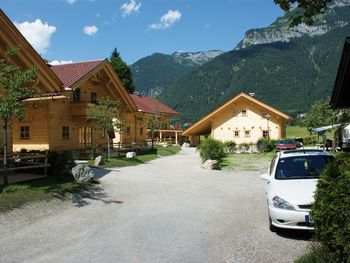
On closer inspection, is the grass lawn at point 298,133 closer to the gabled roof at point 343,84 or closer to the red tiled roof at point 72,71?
the red tiled roof at point 72,71

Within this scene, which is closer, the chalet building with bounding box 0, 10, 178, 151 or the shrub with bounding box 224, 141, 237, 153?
the chalet building with bounding box 0, 10, 178, 151

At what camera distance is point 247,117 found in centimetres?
4259

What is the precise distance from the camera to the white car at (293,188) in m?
7.42

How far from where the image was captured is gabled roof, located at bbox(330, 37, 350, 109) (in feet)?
34.8

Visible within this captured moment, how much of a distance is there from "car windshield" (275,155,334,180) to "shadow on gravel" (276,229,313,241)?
47.1 inches

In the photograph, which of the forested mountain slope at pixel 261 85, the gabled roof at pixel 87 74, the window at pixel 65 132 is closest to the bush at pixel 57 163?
the gabled roof at pixel 87 74

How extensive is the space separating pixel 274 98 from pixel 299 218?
547 feet

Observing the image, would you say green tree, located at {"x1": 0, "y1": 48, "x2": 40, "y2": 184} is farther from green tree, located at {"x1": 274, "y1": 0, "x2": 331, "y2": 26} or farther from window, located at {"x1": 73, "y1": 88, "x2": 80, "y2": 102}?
window, located at {"x1": 73, "y1": 88, "x2": 80, "y2": 102}

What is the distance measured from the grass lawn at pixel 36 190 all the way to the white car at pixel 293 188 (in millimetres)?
6861

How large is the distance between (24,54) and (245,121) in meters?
29.4

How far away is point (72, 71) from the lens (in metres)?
29.6

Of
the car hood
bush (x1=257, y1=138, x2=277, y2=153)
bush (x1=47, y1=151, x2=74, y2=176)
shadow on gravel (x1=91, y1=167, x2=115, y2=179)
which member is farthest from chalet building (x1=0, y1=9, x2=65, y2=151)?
bush (x1=257, y1=138, x2=277, y2=153)

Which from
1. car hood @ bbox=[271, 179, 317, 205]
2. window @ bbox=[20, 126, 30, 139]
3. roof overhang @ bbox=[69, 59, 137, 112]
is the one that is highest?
roof overhang @ bbox=[69, 59, 137, 112]

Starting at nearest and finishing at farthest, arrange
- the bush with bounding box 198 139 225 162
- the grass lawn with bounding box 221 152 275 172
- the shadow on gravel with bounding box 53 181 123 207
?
the shadow on gravel with bounding box 53 181 123 207 → the grass lawn with bounding box 221 152 275 172 → the bush with bounding box 198 139 225 162
